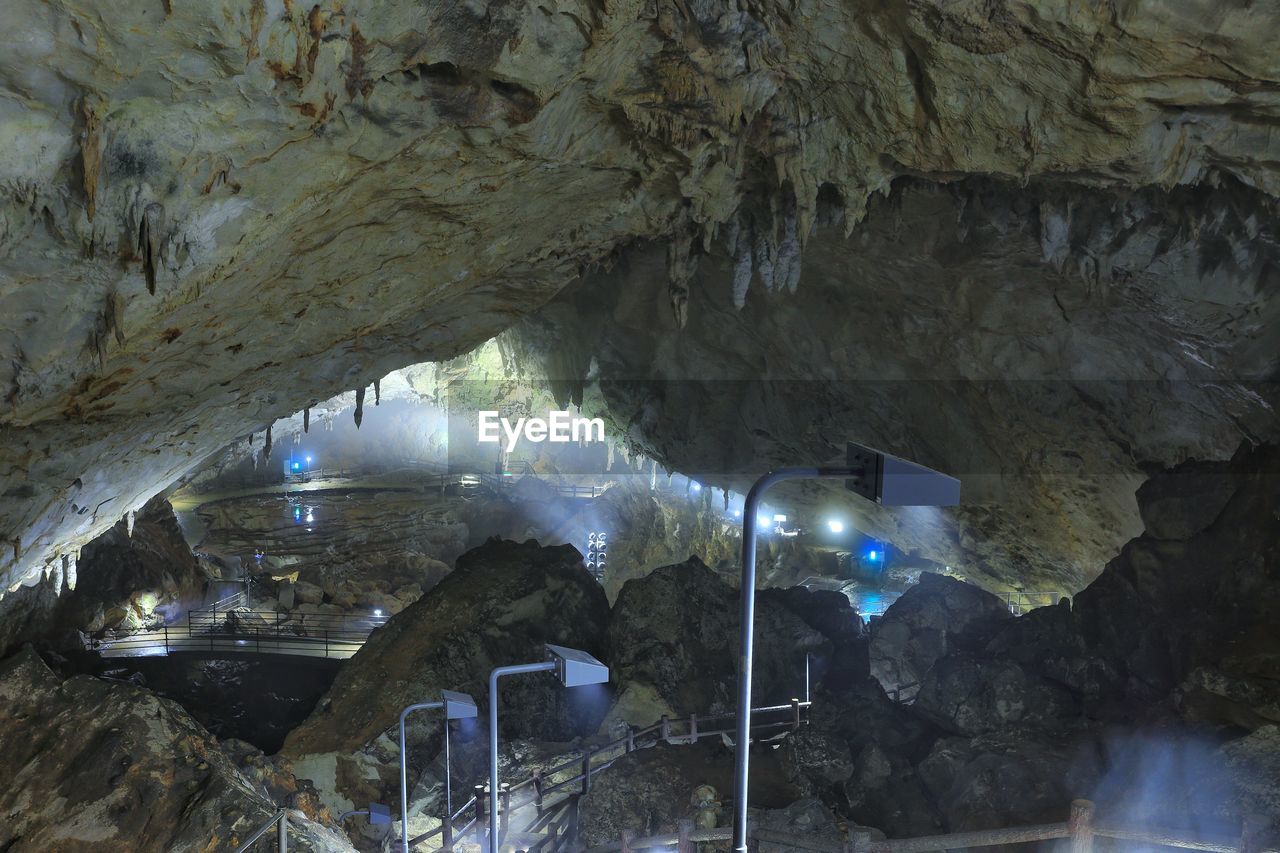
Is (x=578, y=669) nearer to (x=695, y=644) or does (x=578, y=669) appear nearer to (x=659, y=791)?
(x=659, y=791)

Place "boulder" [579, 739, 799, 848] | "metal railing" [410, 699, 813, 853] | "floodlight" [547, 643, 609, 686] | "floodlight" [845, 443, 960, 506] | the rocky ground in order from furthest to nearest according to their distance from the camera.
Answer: "boulder" [579, 739, 799, 848] < "metal railing" [410, 699, 813, 853] < the rocky ground < "floodlight" [547, 643, 609, 686] < "floodlight" [845, 443, 960, 506]

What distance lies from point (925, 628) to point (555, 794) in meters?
6.58

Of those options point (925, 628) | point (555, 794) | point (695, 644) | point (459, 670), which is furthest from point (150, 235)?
point (925, 628)

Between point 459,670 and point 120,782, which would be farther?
point 459,670

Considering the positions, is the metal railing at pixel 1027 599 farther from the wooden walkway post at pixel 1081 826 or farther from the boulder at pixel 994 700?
the wooden walkway post at pixel 1081 826

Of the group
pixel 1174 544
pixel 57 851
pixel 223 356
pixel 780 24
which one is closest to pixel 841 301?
pixel 1174 544

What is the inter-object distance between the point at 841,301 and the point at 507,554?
26.0 ft

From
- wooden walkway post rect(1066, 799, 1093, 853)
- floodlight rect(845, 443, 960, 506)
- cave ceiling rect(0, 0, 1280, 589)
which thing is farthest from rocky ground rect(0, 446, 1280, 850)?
floodlight rect(845, 443, 960, 506)

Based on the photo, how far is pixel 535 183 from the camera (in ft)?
31.8

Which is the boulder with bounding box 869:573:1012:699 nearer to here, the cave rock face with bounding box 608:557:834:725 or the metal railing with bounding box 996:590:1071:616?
the cave rock face with bounding box 608:557:834:725

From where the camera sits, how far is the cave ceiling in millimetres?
5949

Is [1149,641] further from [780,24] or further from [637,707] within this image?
[780,24]

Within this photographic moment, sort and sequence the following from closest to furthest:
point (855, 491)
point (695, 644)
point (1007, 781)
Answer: point (855, 491) < point (1007, 781) < point (695, 644)

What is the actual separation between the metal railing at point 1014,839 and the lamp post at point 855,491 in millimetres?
3005
